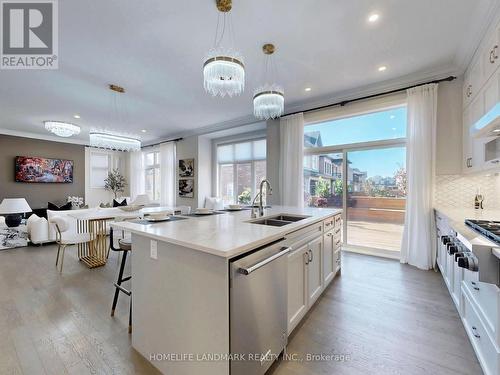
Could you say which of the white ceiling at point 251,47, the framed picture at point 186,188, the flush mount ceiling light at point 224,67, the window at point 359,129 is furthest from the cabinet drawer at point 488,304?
the framed picture at point 186,188

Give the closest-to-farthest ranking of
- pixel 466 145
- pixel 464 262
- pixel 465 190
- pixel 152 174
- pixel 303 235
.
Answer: pixel 464 262 → pixel 303 235 → pixel 466 145 → pixel 465 190 → pixel 152 174

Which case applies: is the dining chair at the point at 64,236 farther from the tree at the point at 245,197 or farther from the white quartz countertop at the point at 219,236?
the tree at the point at 245,197

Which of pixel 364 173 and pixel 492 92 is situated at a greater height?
pixel 492 92

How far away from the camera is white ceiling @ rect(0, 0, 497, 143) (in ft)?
7.08

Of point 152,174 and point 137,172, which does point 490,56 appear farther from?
point 137,172

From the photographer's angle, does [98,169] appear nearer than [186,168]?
No

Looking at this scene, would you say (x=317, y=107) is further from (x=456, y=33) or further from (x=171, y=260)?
(x=171, y=260)

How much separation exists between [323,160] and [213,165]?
368 cm

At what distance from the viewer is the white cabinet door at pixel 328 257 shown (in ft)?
8.12

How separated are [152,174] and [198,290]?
8.08 meters

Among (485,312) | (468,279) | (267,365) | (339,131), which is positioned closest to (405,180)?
(339,131)

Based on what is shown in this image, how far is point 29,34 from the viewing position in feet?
8.28

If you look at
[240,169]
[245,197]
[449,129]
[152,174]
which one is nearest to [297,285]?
[449,129]

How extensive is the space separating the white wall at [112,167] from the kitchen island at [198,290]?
314 inches
